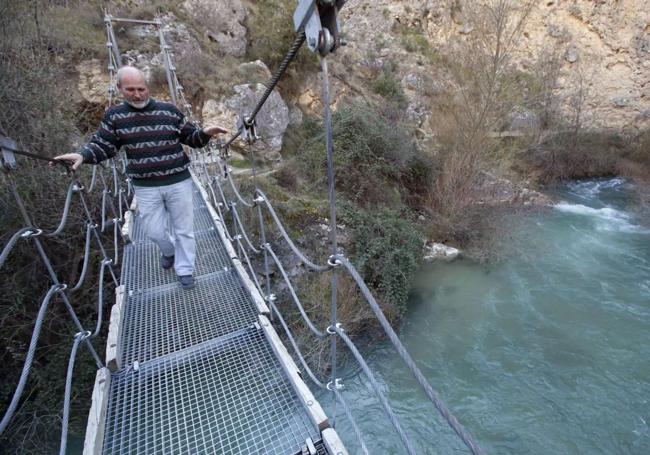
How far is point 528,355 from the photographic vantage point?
13.8ft

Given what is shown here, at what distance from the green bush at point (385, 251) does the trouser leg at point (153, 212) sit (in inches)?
127

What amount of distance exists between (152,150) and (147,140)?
2.1 inches

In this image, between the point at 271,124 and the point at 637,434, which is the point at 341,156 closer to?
the point at 271,124

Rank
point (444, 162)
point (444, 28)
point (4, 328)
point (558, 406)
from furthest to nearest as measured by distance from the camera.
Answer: point (444, 28) < point (444, 162) < point (558, 406) < point (4, 328)

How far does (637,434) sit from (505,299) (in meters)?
2.19

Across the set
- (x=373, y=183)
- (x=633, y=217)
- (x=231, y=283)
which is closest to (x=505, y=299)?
(x=373, y=183)

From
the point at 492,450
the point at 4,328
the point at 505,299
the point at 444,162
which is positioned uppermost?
the point at 444,162

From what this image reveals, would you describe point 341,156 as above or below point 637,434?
above

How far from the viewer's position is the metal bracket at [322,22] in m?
0.77

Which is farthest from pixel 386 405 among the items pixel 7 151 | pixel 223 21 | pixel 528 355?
pixel 223 21

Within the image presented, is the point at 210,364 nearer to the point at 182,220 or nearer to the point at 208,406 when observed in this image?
the point at 208,406

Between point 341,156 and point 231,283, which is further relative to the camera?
point 341,156

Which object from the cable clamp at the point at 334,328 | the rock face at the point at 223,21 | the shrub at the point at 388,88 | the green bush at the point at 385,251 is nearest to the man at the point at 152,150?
the cable clamp at the point at 334,328

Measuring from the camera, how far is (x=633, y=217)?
309 inches
